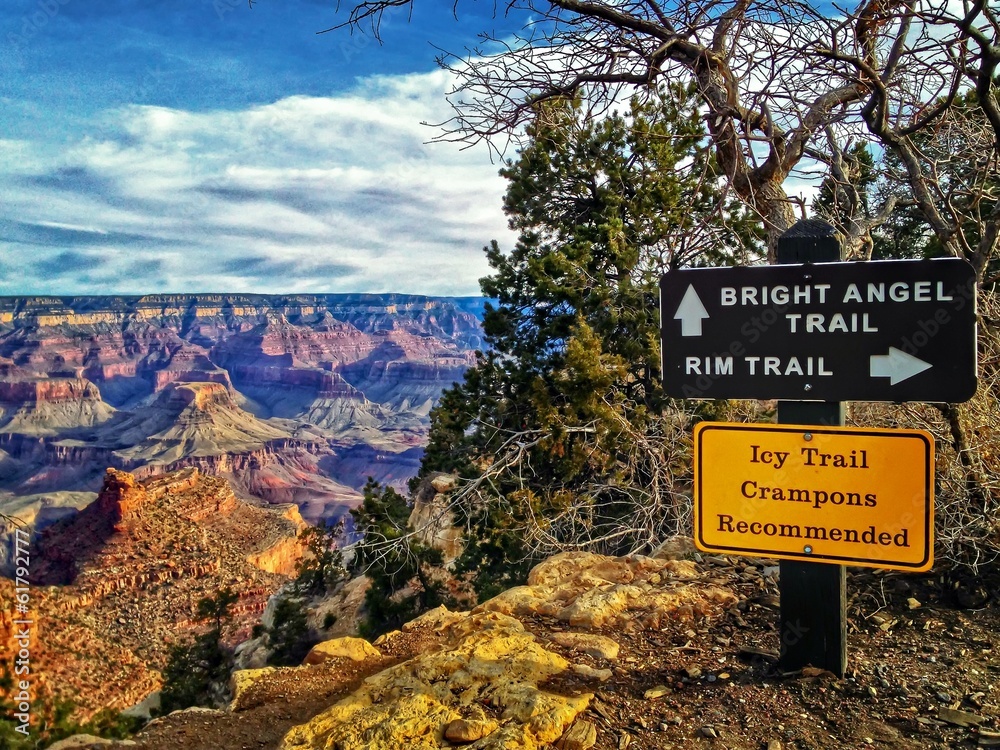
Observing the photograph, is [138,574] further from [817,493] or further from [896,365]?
[896,365]

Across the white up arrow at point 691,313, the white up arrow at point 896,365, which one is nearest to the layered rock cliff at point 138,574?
the white up arrow at point 691,313

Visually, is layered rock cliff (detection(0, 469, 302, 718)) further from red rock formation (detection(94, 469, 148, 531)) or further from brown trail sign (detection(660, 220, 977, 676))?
brown trail sign (detection(660, 220, 977, 676))

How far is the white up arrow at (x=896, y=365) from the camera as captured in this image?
2.53 metres

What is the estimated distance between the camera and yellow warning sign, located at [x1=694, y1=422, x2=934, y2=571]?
8.29 feet

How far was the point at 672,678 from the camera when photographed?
294 centimetres

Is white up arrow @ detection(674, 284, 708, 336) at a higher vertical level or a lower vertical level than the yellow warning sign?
higher

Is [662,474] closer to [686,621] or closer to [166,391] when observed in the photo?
[686,621]

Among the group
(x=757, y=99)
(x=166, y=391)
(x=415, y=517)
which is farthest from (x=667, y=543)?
(x=166, y=391)

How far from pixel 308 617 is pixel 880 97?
13.9 metres

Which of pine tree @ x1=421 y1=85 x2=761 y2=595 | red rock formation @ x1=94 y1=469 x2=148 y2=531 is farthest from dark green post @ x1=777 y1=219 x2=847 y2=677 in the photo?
red rock formation @ x1=94 y1=469 x2=148 y2=531

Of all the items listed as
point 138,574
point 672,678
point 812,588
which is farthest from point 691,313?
point 138,574

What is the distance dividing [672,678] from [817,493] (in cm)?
98

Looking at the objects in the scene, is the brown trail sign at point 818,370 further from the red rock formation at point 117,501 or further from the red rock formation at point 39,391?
the red rock formation at point 39,391

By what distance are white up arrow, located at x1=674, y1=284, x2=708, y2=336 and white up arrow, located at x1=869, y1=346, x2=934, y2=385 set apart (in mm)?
633
